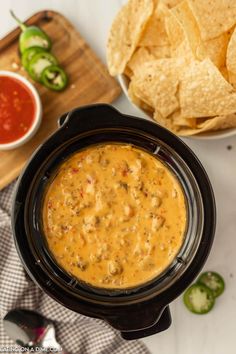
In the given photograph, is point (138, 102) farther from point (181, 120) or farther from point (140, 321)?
point (140, 321)

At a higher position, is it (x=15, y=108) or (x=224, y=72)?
(x=15, y=108)

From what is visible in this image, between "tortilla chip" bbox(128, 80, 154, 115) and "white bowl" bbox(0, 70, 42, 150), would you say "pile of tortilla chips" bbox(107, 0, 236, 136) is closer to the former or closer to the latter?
"tortilla chip" bbox(128, 80, 154, 115)

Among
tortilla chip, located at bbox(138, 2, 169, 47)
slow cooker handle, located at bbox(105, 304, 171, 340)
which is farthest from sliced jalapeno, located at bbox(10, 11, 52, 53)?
slow cooker handle, located at bbox(105, 304, 171, 340)

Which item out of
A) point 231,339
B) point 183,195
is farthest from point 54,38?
point 231,339

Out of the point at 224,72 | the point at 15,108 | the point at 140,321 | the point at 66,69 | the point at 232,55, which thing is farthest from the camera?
the point at 66,69

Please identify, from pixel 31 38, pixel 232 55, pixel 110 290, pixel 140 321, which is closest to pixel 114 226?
pixel 110 290

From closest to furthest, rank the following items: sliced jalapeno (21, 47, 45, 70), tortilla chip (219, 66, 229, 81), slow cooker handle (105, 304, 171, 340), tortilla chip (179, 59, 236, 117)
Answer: slow cooker handle (105, 304, 171, 340) < tortilla chip (179, 59, 236, 117) < tortilla chip (219, 66, 229, 81) < sliced jalapeno (21, 47, 45, 70)
